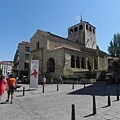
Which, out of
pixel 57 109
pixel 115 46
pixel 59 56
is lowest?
pixel 57 109

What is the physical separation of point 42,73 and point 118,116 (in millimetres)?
31249

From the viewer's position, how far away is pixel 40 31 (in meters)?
40.1

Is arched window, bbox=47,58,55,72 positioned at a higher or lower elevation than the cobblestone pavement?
higher

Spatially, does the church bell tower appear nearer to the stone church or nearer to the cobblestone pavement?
the stone church

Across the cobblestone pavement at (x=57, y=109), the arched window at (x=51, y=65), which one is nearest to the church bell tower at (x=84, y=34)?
the arched window at (x=51, y=65)

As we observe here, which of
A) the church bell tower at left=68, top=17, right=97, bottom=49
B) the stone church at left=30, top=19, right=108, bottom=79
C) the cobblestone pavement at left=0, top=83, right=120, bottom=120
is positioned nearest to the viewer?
the cobblestone pavement at left=0, top=83, right=120, bottom=120

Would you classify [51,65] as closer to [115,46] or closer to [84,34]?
[84,34]

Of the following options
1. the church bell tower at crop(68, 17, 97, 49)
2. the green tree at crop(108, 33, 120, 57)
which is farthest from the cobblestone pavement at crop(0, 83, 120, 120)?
the green tree at crop(108, 33, 120, 57)

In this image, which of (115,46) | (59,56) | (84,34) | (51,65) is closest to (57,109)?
(59,56)

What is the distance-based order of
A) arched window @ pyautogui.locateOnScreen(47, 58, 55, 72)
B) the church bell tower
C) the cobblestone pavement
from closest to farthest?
the cobblestone pavement → arched window @ pyautogui.locateOnScreen(47, 58, 55, 72) → the church bell tower

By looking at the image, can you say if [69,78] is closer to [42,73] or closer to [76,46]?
[42,73]

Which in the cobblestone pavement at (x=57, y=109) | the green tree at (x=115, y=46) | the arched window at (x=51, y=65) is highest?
the green tree at (x=115, y=46)

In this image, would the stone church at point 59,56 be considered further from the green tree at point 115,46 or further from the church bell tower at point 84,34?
the green tree at point 115,46

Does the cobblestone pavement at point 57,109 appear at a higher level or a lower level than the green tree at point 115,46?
lower
